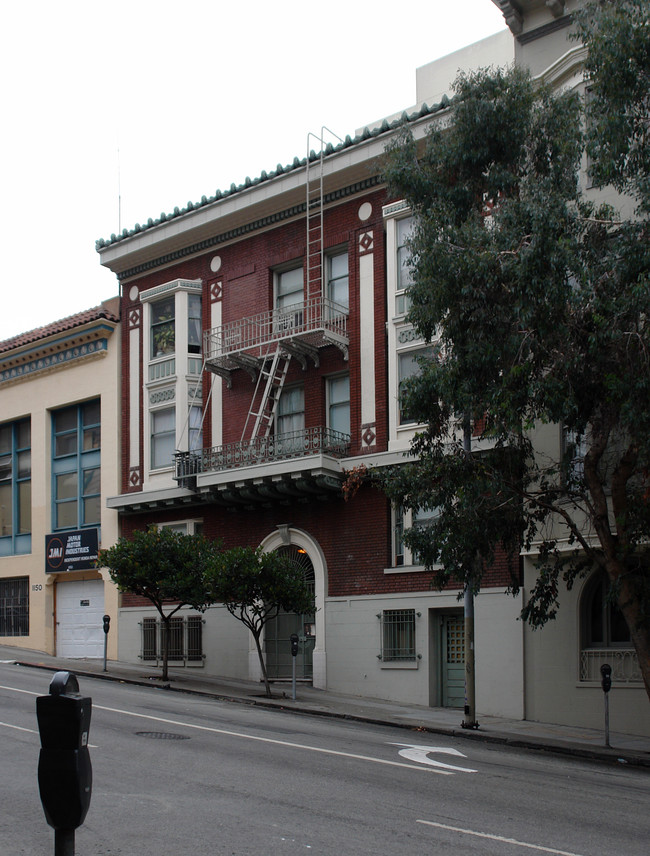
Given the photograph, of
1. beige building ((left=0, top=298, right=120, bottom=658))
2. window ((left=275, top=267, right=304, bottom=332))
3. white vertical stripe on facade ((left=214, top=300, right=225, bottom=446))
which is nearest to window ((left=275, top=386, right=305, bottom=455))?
window ((left=275, top=267, right=304, bottom=332))

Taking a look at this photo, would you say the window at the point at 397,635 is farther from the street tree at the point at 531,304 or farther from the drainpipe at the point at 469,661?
the street tree at the point at 531,304

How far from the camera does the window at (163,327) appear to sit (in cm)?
2917

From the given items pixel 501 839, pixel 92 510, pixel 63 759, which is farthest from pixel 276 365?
pixel 63 759

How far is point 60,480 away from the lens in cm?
3269

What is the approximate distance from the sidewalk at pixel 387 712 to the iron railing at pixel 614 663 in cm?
105

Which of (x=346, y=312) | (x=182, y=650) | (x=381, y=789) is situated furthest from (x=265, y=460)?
(x=381, y=789)

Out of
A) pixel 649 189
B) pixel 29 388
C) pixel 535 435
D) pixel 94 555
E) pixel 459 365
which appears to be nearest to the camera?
pixel 649 189

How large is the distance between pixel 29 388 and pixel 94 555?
262 inches

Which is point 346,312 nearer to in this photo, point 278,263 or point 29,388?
point 278,263

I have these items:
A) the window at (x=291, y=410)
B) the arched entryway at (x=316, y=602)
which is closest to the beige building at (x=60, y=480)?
the arched entryway at (x=316, y=602)

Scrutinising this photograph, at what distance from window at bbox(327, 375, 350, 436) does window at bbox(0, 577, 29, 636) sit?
13.6 meters

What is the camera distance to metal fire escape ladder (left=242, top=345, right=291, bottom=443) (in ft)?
83.2

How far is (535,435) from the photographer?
2083cm

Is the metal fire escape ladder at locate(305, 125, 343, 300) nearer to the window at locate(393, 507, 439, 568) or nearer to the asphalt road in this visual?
the window at locate(393, 507, 439, 568)
